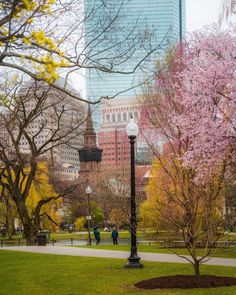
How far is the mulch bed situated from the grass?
382mm

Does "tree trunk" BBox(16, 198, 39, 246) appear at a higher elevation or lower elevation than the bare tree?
lower

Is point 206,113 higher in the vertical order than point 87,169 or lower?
lower

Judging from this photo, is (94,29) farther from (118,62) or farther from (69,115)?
(69,115)

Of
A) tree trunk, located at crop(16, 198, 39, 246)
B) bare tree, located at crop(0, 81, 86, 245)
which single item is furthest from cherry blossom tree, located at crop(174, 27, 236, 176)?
tree trunk, located at crop(16, 198, 39, 246)

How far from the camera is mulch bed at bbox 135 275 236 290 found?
12047mm

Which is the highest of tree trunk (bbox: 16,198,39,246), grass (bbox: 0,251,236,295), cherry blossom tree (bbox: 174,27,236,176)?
cherry blossom tree (bbox: 174,27,236,176)

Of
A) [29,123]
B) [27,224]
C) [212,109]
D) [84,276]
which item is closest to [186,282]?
[84,276]

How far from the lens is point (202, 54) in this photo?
1163 inches

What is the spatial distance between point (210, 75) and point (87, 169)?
123 meters

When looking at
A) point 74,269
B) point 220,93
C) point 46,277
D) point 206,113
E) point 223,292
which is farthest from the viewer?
point 206,113

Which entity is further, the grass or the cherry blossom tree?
the cherry blossom tree

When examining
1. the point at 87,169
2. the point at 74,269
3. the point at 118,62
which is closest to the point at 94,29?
the point at 118,62

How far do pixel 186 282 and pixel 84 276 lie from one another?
3.73m

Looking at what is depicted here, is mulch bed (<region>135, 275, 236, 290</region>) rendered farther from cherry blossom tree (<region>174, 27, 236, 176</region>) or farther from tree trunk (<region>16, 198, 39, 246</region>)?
tree trunk (<region>16, 198, 39, 246</region>)
